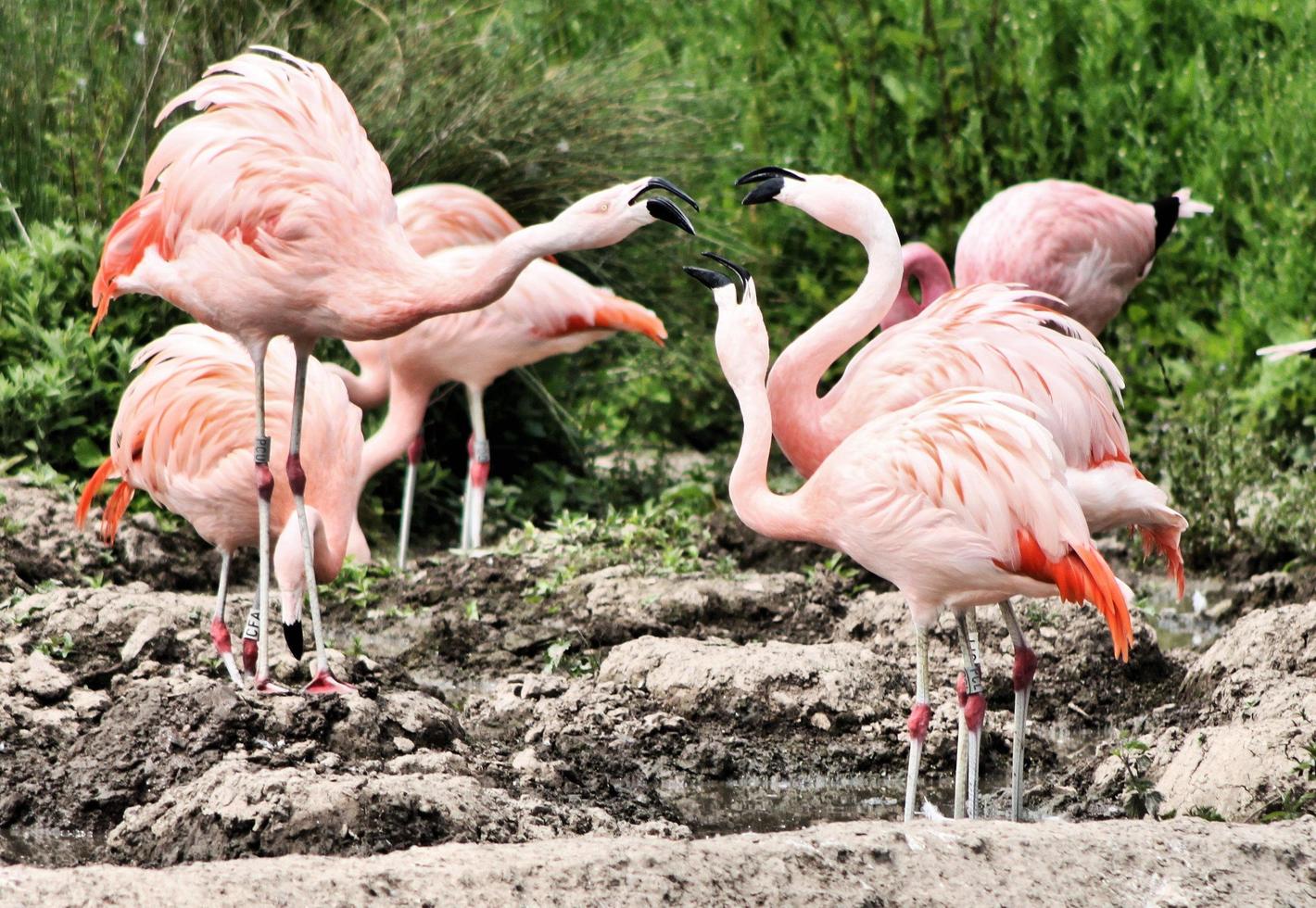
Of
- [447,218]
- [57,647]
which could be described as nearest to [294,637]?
[57,647]

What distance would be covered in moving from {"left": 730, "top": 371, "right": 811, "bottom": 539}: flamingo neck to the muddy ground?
1.90 ft

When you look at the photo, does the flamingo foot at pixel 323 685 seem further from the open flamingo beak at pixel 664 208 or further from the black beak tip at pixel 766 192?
the black beak tip at pixel 766 192

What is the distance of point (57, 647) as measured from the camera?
15.1 ft

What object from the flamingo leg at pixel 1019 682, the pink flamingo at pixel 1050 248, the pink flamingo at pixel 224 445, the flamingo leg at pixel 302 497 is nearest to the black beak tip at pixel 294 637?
the flamingo leg at pixel 302 497

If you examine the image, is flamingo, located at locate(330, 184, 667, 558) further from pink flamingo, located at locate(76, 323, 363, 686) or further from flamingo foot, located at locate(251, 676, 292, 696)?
flamingo foot, located at locate(251, 676, 292, 696)

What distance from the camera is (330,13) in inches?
282

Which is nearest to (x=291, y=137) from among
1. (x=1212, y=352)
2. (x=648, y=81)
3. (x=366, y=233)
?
(x=366, y=233)

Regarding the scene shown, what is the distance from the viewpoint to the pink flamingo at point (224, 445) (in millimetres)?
4887

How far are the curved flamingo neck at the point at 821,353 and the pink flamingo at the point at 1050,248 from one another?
1921 millimetres

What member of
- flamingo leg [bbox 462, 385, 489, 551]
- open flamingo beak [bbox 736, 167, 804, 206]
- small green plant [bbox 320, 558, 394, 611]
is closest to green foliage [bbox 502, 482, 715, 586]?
flamingo leg [bbox 462, 385, 489, 551]

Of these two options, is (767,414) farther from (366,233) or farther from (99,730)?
(99,730)

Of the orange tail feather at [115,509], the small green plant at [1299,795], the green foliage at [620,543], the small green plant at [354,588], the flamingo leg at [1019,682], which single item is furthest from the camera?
the green foliage at [620,543]

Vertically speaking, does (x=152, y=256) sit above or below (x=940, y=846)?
above

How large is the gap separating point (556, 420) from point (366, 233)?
9.68ft
